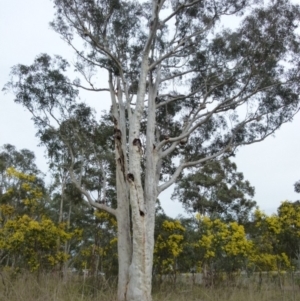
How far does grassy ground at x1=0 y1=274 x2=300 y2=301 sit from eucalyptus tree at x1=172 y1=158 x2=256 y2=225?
9426mm

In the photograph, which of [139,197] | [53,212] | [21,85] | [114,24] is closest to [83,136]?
[21,85]

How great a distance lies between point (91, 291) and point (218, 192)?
14856 millimetres

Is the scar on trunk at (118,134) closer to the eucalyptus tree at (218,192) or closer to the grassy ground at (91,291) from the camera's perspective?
the grassy ground at (91,291)

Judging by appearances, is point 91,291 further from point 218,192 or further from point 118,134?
point 218,192

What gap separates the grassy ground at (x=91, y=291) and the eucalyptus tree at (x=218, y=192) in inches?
371

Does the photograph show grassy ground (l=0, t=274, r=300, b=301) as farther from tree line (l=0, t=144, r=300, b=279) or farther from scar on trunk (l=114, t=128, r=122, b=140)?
scar on trunk (l=114, t=128, r=122, b=140)

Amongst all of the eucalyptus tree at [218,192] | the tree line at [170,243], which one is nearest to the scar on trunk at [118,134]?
the tree line at [170,243]

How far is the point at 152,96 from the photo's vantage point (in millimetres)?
13117

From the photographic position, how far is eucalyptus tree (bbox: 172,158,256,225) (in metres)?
23.6

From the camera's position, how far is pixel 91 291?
10391 millimetres

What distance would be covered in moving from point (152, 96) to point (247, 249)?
5.52 metres

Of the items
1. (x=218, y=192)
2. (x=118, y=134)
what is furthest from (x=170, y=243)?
(x=218, y=192)

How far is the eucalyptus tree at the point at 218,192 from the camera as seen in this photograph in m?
23.6

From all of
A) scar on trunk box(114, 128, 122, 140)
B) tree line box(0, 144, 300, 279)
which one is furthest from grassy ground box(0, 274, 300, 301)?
scar on trunk box(114, 128, 122, 140)
